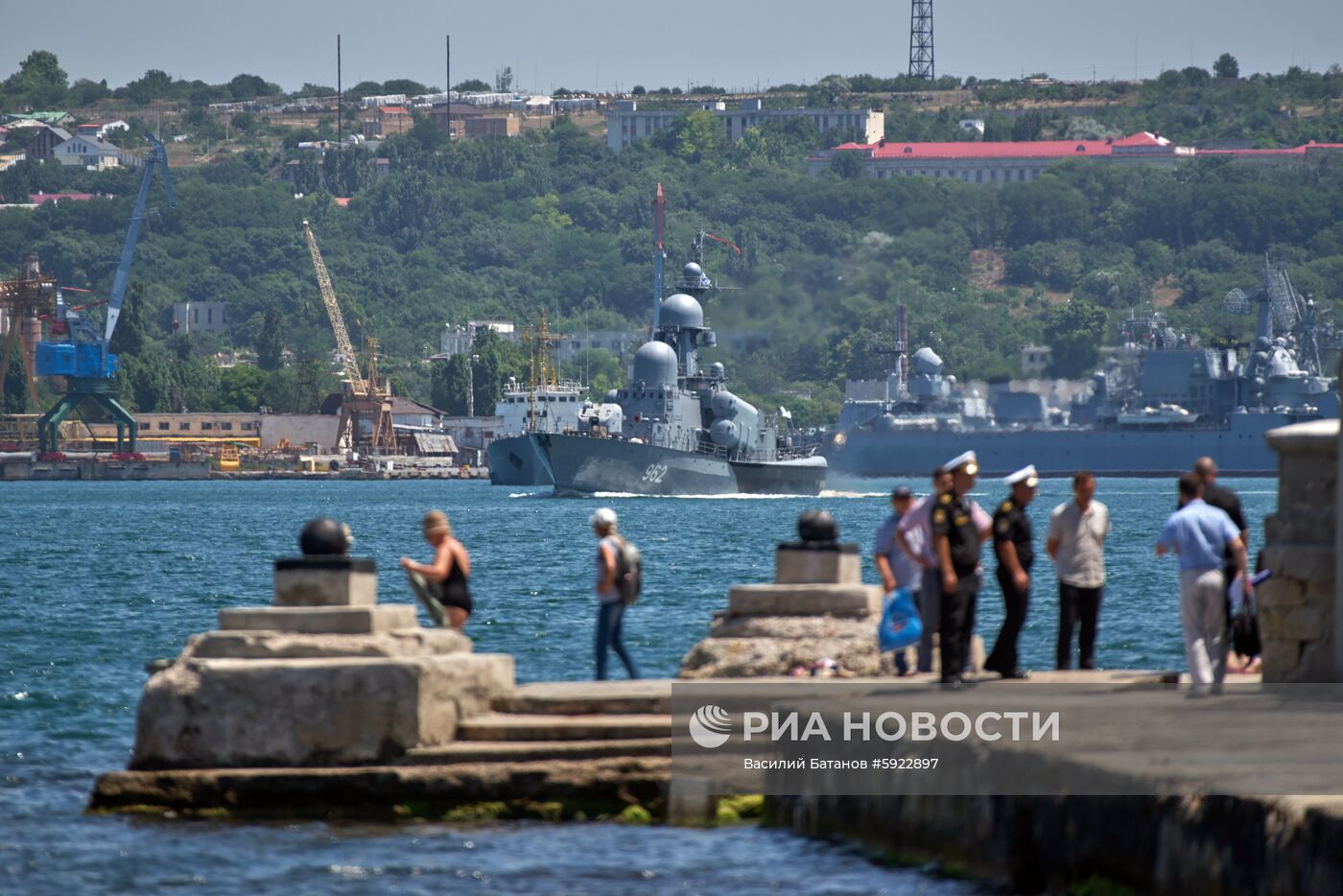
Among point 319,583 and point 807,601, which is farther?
point 807,601

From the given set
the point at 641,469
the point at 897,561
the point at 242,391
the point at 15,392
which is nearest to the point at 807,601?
the point at 897,561

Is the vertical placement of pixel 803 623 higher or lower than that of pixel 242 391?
lower

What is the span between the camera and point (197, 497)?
12050 cm

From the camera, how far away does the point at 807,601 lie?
54.3 feet

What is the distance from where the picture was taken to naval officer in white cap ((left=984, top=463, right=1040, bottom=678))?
1589cm

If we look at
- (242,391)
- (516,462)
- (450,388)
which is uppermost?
(450,388)

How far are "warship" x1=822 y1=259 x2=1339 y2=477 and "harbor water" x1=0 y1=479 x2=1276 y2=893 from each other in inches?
2261

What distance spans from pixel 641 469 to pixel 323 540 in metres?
86.1

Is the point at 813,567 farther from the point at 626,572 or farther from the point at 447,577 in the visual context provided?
the point at 447,577

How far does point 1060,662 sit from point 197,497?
10680 cm

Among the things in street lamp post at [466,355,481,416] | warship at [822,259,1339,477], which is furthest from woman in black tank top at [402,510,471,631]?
street lamp post at [466,355,481,416]

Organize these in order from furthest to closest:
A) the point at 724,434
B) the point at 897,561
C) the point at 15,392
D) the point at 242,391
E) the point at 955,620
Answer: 1. the point at 15,392
2. the point at 242,391
3. the point at 724,434
4. the point at 897,561
5. the point at 955,620

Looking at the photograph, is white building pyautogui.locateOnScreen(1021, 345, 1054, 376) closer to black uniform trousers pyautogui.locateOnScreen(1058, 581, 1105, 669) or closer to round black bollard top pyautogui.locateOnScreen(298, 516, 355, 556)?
black uniform trousers pyautogui.locateOnScreen(1058, 581, 1105, 669)

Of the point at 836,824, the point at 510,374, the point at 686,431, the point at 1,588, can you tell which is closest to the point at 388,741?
the point at 836,824
